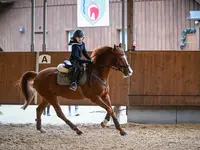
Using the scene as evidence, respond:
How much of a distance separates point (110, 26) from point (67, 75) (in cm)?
910

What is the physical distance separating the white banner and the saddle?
6.33m

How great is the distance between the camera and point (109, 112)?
5418mm

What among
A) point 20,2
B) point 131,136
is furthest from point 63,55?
point 20,2

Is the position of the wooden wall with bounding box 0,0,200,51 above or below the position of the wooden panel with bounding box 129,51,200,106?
above

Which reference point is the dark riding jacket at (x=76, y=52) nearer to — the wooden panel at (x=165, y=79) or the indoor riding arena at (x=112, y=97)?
the indoor riding arena at (x=112, y=97)

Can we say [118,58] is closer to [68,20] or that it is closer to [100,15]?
[100,15]

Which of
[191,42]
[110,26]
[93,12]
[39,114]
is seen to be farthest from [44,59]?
[191,42]

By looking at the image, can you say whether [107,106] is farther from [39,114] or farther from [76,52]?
[39,114]

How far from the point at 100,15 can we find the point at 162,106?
598cm

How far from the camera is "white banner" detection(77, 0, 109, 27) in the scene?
11.9m

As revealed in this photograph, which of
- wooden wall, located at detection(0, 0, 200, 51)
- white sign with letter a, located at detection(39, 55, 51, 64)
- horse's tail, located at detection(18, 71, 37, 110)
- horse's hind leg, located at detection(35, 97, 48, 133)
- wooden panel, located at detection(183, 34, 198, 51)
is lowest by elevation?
horse's hind leg, located at detection(35, 97, 48, 133)

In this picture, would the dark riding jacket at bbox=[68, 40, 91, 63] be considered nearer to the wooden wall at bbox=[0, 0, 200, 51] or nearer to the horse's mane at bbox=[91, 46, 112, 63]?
the horse's mane at bbox=[91, 46, 112, 63]

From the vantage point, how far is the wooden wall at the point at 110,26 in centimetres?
1371

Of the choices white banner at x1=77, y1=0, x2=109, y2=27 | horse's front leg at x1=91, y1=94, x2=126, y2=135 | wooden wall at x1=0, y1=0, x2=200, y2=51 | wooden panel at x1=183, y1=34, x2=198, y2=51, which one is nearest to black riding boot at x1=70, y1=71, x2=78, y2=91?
horse's front leg at x1=91, y1=94, x2=126, y2=135
